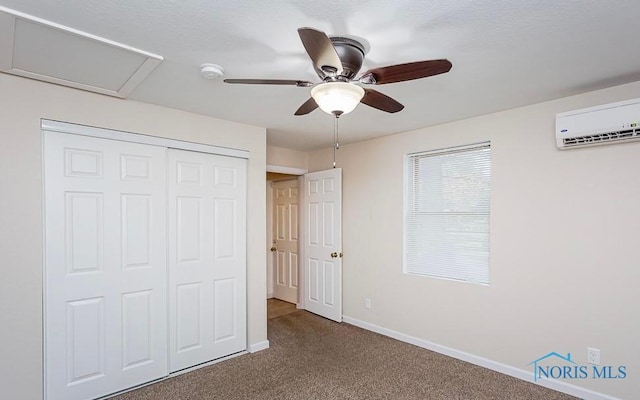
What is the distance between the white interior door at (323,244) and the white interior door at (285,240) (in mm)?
500

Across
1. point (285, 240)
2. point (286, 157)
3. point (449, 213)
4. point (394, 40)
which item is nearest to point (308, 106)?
point (394, 40)

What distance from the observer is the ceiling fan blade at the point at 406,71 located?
1541 mm

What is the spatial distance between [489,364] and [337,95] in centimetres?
289

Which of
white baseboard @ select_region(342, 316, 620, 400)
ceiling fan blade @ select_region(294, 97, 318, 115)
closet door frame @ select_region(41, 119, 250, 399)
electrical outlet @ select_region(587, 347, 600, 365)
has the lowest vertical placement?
white baseboard @ select_region(342, 316, 620, 400)

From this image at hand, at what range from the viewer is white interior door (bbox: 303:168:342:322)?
4.50m

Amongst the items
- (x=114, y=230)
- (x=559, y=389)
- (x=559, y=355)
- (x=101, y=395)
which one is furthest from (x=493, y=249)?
(x=101, y=395)

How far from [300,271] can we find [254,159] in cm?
214

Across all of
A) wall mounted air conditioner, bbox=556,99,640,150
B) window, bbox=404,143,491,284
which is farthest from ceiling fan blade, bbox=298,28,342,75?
window, bbox=404,143,491,284

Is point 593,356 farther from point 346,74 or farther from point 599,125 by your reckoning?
point 346,74

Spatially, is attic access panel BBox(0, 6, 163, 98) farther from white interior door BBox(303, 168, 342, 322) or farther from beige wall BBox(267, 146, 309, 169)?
white interior door BBox(303, 168, 342, 322)

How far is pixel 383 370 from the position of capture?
3.11m

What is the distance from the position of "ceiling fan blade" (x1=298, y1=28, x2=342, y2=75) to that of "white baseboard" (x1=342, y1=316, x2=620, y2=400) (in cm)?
299

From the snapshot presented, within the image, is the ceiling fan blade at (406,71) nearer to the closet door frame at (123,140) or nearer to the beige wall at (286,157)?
the closet door frame at (123,140)

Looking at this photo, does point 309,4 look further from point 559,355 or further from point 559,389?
point 559,389
